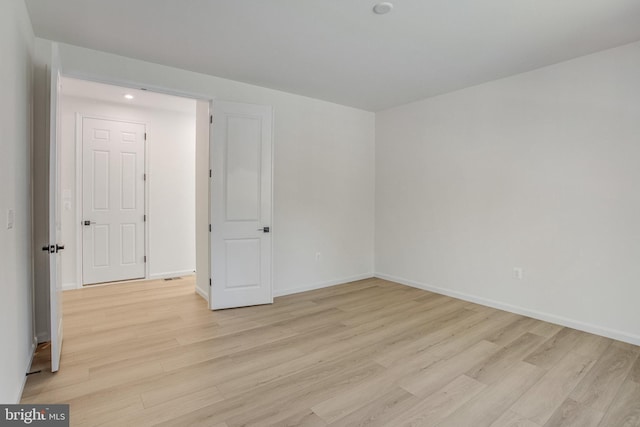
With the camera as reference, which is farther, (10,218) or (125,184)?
(125,184)

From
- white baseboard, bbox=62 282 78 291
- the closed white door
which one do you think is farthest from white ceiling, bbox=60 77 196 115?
white baseboard, bbox=62 282 78 291

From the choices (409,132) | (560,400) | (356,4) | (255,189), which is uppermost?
(356,4)

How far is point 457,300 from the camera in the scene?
4.04 m

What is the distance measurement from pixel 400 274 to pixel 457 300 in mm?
976

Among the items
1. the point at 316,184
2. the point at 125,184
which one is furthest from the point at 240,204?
the point at 125,184

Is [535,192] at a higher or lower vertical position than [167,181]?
lower

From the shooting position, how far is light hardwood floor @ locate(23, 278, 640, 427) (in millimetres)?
1887

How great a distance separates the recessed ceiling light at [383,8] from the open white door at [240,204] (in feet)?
6.16

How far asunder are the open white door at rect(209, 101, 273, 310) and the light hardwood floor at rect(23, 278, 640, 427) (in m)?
0.27

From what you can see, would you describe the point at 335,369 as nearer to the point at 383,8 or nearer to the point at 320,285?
the point at 320,285

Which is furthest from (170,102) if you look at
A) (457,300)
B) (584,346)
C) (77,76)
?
(584,346)

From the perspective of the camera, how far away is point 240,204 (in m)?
3.75

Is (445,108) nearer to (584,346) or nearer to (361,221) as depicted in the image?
(361,221)

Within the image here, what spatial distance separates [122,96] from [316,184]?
9.69 ft
